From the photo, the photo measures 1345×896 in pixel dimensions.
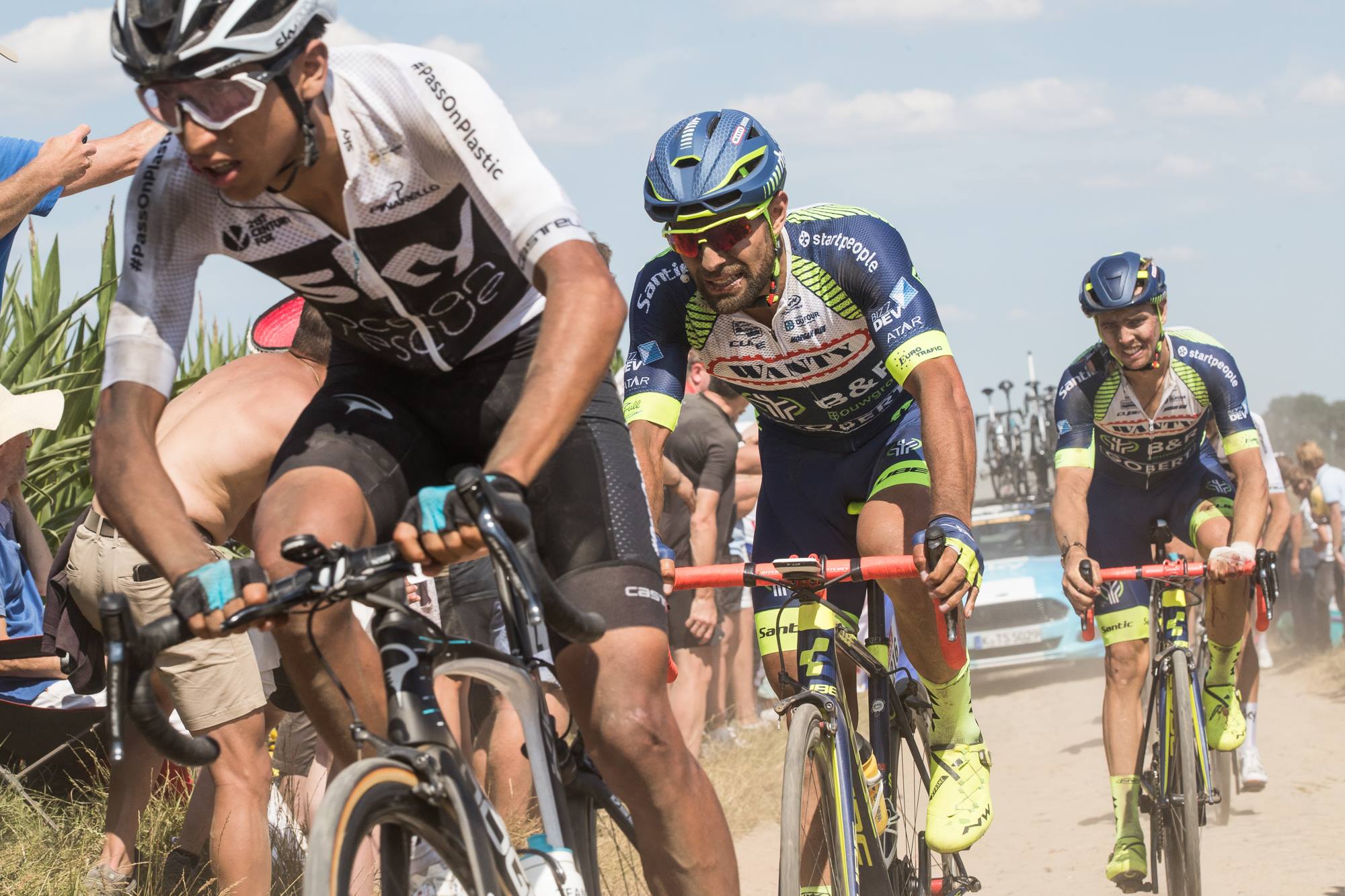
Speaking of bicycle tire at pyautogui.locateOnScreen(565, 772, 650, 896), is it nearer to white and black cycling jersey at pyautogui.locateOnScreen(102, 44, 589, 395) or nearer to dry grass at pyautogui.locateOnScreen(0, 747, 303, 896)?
white and black cycling jersey at pyautogui.locateOnScreen(102, 44, 589, 395)

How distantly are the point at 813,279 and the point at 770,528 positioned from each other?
972mm

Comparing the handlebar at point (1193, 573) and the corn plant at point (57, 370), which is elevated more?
the corn plant at point (57, 370)

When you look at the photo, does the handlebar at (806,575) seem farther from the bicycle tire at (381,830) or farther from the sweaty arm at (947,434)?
the bicycle tire at (381,830)

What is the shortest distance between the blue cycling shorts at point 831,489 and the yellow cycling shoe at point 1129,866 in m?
2.04

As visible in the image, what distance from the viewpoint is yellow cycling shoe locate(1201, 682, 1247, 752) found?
732 centimetres

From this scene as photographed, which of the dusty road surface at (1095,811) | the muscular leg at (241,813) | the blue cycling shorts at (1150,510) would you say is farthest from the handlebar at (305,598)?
the blue cycling shorts at (1150,510)

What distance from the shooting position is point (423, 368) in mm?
3307

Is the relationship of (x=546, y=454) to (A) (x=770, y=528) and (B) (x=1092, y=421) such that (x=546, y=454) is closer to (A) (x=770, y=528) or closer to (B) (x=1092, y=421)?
(A) (x=770, y=528)

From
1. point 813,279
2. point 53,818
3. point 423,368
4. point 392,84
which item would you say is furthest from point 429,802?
point 53,818

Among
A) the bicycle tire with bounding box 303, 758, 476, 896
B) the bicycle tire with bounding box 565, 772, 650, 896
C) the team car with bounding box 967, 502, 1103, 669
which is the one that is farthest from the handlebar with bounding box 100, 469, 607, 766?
the team car with bounding box 967, 502, 1103, 669

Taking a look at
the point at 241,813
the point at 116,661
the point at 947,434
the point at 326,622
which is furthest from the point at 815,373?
the point at 116,661

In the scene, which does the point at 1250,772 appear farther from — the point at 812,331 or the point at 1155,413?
the point at 812,331

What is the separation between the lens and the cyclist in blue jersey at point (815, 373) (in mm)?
4324

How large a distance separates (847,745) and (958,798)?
0.64 m
